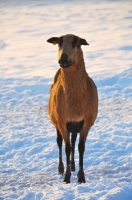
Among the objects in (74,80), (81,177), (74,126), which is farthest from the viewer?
(81,177)

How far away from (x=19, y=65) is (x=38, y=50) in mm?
3985

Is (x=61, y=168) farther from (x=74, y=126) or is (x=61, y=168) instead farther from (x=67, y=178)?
(x=74, y=126)

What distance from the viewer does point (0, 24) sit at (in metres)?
31.3

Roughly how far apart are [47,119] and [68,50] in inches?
194

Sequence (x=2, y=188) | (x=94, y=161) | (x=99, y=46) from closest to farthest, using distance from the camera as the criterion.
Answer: (x=2, y=188) → (x=94, y=161) → (x=99, y=46)

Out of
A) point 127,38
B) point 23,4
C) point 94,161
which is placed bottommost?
point 94,161

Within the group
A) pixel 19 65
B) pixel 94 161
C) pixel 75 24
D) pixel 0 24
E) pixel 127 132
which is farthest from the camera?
pixel 0 24

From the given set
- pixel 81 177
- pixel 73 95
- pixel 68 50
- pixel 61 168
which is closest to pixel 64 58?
pixel 68 50

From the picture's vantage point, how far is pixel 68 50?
587 cm

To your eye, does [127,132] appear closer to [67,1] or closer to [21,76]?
[21,76]

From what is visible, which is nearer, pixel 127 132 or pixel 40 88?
pixel 127 132

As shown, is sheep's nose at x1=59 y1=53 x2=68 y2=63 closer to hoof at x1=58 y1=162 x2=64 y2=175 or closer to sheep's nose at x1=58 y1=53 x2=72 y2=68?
sheep's nose at x1=58 y1=53 x2=72 y2=68

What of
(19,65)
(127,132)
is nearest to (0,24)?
(19,65)

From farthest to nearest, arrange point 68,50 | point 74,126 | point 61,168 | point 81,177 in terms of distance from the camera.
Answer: point 61,168, point 81,177, point 74,126, point 68,50
